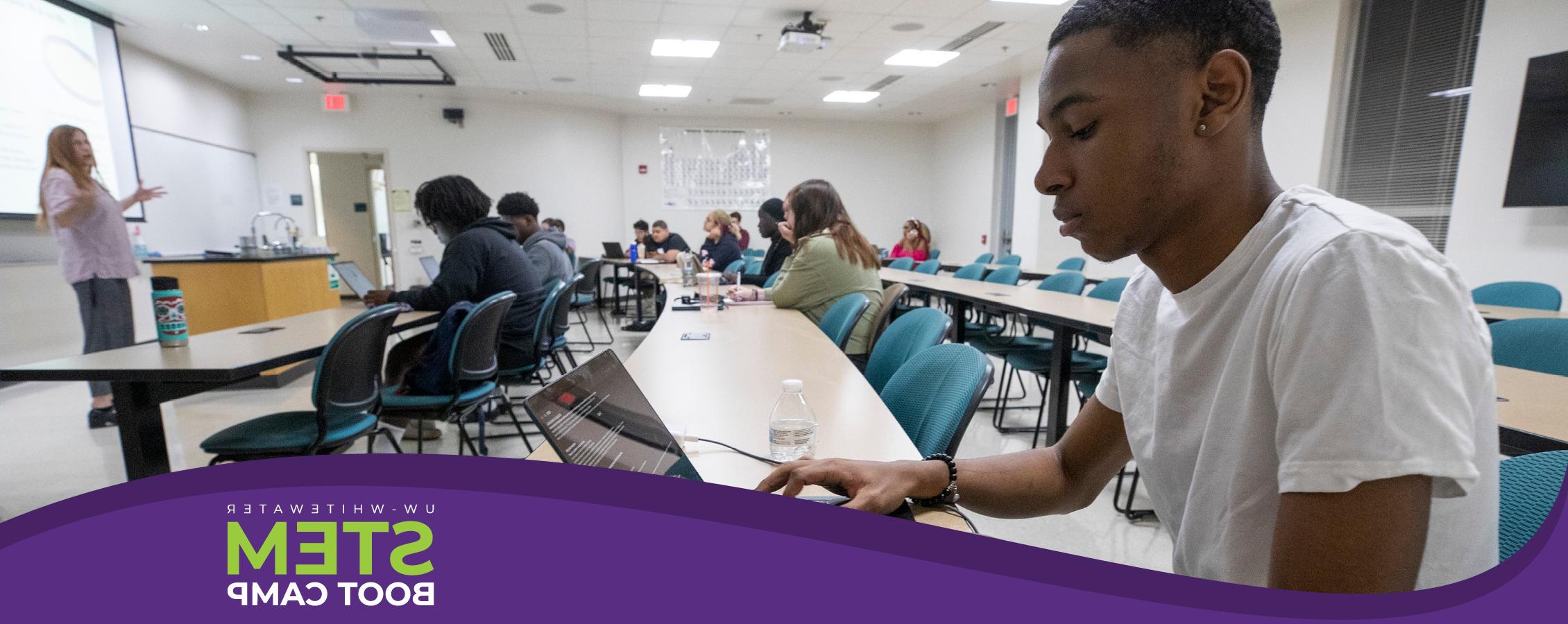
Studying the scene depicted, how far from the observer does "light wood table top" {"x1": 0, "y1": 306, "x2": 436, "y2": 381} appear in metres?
1.70

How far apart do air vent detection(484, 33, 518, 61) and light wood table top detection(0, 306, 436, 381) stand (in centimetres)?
406

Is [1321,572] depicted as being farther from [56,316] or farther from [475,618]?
[56,316]

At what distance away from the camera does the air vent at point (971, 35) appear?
541 cm

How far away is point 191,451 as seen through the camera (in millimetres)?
2900

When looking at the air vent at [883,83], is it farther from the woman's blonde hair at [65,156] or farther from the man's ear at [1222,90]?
the man's ear at [1222,90]

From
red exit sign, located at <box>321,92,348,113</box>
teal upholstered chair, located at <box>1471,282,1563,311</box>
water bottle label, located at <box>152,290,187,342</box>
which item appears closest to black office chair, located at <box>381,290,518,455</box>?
water bottle label, located at <box>152,290,187,342</box>

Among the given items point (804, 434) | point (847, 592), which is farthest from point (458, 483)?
point (804, 434)

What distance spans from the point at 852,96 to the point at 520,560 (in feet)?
28.4

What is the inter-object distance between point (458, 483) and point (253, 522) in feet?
0.40

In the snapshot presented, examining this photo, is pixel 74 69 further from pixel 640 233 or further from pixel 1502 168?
pixel 1502 168

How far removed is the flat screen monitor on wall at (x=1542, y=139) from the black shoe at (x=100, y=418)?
7693 millimetres

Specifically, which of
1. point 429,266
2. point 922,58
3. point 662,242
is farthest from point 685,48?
point 429,266

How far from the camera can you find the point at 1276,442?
1.68 feet

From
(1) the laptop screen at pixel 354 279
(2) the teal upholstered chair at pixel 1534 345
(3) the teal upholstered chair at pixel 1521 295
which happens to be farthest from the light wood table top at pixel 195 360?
(3) the teal upholstered chair at pixel 1521 295
